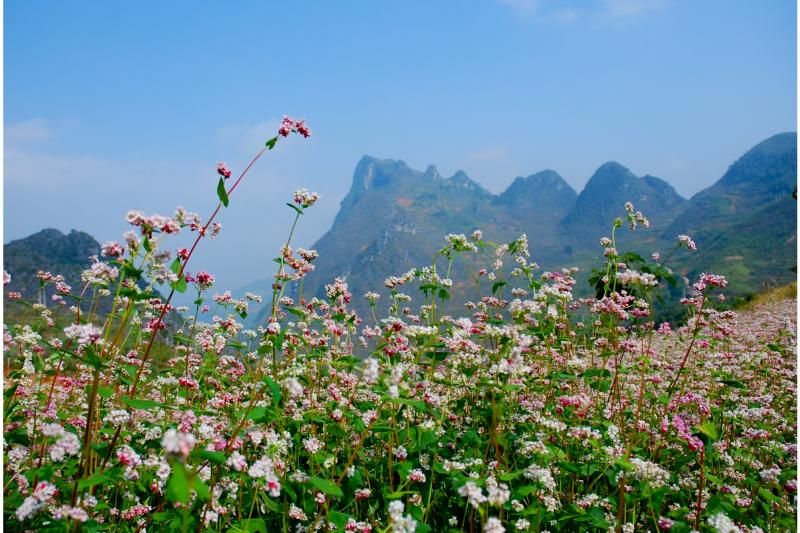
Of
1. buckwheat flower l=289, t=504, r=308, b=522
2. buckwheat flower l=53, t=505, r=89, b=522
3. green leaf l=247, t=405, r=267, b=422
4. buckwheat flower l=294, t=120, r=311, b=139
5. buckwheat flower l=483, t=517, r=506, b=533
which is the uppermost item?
buckwheat flower l=294, t=120, r=311, b=139

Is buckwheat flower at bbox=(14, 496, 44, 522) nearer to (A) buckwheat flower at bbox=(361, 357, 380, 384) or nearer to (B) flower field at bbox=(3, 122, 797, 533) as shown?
(B) flower field at bbox=(3, 122, 797, 533)

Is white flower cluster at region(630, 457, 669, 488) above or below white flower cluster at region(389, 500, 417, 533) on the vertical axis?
below

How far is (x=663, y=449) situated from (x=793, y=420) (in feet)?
8.27

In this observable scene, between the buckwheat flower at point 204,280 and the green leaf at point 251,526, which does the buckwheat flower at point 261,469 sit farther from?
the buckwheat flower at point 204,280

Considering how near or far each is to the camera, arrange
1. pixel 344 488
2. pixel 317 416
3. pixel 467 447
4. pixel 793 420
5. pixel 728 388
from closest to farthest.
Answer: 1. pixel 344 488
2. pixel 317 416
3. pixel 467 447
4. pixel 793 420
5. pixel 728 388

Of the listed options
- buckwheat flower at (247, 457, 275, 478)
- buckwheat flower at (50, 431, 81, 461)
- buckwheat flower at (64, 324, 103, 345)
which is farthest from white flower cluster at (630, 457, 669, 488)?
buckwheat flower at (64, 324, 103, 345)

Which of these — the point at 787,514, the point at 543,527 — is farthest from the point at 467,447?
the point at 787,514

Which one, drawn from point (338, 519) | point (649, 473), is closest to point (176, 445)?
point (338, 519)

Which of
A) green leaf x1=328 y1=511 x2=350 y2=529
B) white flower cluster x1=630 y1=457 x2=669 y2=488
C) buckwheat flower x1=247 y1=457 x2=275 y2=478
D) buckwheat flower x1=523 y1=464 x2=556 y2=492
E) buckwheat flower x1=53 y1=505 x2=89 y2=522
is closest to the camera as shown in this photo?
buckwheat flower x1=53 y1=505 x2=89 y2=522

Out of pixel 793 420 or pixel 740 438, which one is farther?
pixel 793 420

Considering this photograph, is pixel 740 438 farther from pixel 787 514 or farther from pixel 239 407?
pixel 239 407

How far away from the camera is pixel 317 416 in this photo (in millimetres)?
5242

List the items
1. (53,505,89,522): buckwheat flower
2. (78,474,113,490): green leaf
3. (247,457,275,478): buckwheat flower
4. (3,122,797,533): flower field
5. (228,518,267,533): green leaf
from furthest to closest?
1. (228,518,267,533): green leaf
2. (3,122,797,533): flower field
3. (247,457,275,478): buckwheat flower
4. (78,474,113,490): green leaf
5. (53,505,89,522): buckwheat flower

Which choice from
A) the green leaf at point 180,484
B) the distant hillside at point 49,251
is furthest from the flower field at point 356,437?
the distant hillside at point 49,251
